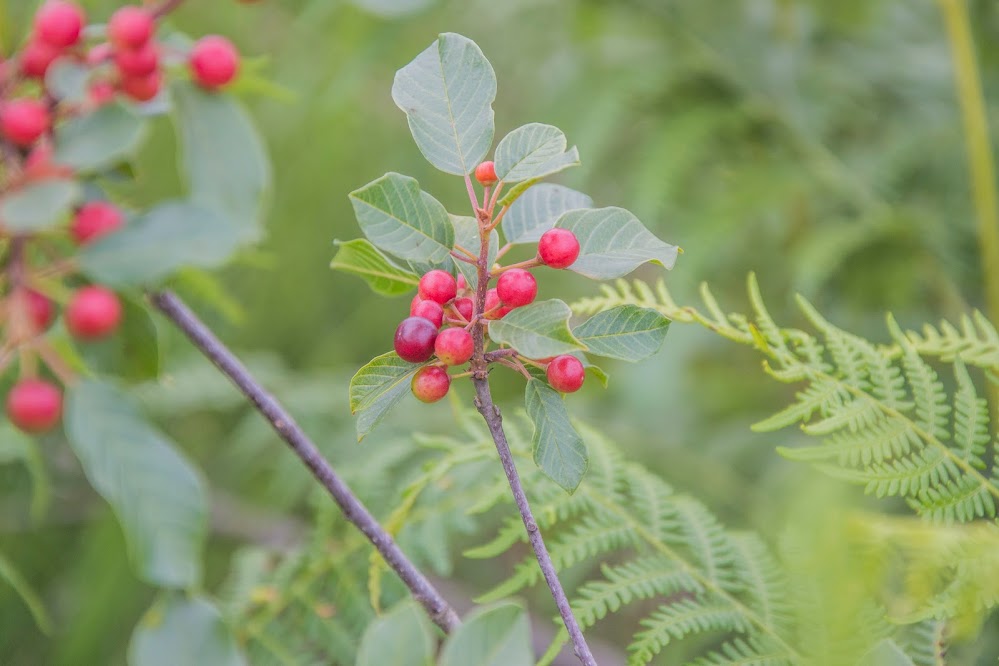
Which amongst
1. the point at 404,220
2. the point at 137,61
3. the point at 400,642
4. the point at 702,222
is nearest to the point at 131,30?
the point at 137,61

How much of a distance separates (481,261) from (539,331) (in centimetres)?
4

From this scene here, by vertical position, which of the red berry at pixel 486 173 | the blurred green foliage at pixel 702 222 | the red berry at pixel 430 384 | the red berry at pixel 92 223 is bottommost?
the blurred green foliage at pixel 702 222

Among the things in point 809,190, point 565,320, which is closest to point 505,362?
point 565,320

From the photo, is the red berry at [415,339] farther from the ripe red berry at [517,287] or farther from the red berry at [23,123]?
the red berry at [23,123]

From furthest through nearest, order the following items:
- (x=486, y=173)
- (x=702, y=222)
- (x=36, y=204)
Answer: (x=702, y=222) < (x=486, y=173) < (x=36, y=204)

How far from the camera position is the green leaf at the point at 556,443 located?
0.34 m

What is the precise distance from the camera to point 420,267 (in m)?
0.37

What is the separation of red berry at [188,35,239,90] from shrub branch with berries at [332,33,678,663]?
66 mm

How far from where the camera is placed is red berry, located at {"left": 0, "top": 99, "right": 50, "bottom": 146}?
0.90 ft

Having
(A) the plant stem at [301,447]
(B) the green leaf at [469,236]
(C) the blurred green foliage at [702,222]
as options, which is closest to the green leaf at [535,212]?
(B) the green leaf at [469,236]

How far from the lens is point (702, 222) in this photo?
1.18 meters

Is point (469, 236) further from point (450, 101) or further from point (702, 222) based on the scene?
point (702, 222)

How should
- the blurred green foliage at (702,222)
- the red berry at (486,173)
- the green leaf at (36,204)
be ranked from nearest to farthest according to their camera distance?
the green leaf at (36,204), the red berry at (486,173), the blurred green foliage at (702,222)

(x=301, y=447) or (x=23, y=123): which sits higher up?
(x=23, y=123)
